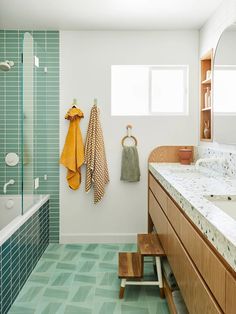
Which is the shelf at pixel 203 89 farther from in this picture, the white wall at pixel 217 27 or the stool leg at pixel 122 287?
the stool leg at pixel 122 287

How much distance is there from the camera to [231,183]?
2312 millimetres

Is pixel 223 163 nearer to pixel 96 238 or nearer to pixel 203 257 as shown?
pixel 203 257

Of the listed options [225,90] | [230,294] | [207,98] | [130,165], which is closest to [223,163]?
[225,90]

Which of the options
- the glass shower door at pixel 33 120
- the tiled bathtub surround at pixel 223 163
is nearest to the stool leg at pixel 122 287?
the glass shower door at pixel 33 120

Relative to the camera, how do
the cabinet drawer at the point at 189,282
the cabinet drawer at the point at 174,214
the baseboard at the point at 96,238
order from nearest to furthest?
1. the cabinet drawer at the point at 189,282
2. the cabinet drawer at the point at 174,214
3. the baseboard at the point at 96,238

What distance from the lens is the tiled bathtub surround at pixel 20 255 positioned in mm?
2168

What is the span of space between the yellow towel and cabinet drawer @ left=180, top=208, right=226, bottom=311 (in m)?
2.00

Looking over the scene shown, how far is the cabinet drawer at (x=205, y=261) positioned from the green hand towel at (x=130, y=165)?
187 cm

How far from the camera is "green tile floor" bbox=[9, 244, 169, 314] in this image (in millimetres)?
2350

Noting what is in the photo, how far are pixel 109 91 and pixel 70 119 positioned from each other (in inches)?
20.9

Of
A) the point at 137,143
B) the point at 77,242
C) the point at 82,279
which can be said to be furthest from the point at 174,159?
the point at 82,279

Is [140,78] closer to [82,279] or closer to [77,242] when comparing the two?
[77,242]

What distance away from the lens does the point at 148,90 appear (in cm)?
381

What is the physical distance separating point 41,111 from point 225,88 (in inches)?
73.2
